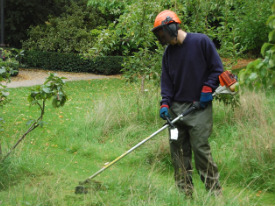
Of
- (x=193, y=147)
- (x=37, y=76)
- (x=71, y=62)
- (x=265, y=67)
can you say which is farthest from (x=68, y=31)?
(x=265, y=67)

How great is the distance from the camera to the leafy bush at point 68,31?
65.8ft

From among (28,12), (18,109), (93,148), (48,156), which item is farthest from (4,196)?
(28,12)

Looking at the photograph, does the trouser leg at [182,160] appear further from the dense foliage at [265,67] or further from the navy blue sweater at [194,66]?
the dense foliage at [265,67]

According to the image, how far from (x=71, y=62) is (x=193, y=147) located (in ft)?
53.7

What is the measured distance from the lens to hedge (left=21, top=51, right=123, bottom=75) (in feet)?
62.9

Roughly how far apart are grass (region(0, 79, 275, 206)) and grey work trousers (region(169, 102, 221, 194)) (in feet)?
0.47

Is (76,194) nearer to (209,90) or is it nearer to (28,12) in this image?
(209,90)

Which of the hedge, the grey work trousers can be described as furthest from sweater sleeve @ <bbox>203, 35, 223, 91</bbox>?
the hedge

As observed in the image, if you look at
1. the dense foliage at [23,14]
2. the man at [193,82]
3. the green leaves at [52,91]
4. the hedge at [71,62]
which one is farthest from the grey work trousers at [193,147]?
the dense foliage at [23,14]

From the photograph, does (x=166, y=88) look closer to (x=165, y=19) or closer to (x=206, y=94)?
(x=206, y=94)

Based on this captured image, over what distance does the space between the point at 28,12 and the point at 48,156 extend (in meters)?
17.5

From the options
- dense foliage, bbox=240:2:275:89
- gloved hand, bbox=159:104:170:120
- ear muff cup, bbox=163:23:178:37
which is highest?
ear muff cup, bbox=163:23:178:37

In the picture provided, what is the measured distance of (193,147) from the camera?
4109 mm

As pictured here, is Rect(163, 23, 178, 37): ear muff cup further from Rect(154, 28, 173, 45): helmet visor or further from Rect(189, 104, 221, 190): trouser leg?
Rect(189, 104, 221, 190): trouser leg
